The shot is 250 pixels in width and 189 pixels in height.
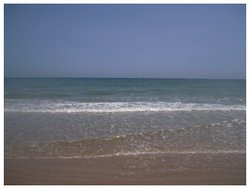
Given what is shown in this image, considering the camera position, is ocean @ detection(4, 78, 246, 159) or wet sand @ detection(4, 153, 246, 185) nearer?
wet sand @ detection(4, 153, 246, 185)

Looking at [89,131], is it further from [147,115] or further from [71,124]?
[147,115]

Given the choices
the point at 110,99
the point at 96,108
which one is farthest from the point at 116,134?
the point at 110,99

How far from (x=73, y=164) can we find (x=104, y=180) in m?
0.51

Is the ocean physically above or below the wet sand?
above

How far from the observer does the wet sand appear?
Result: 2.59 meters

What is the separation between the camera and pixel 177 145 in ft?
11.3

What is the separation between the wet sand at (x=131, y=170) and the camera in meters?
2.59

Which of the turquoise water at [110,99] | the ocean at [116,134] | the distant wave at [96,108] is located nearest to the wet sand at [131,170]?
the ocean at [116,134]

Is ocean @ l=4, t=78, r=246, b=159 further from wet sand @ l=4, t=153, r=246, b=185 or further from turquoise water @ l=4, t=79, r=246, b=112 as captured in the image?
turquoise water @ l=4, t=79, r=246, b=112

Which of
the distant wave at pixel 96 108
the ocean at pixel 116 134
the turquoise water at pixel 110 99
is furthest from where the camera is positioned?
the turquoise water at pixel 110 99

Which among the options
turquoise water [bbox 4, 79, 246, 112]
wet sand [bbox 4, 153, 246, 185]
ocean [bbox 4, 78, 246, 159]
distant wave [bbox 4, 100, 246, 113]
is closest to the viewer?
wet sand [bbox 4, 153, 246, 185]

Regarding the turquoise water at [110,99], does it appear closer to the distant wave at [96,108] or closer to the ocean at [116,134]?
the distant wave at [96,108]

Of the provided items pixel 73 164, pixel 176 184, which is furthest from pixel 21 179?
pixel 176 184

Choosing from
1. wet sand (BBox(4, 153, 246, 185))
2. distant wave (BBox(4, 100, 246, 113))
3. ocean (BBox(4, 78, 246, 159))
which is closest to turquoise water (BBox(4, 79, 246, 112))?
distant wave (BBox(4, 100, 246, 113))
